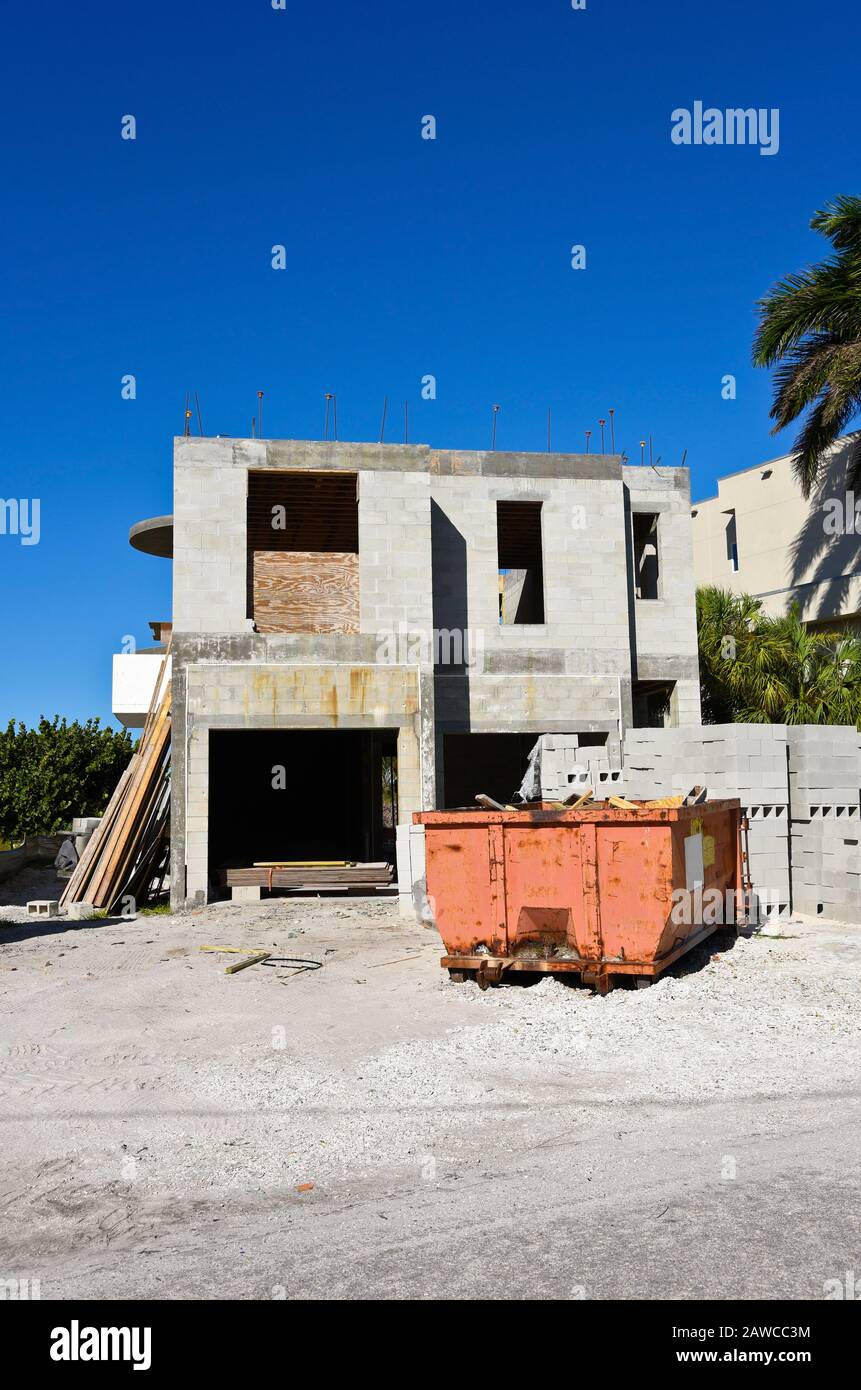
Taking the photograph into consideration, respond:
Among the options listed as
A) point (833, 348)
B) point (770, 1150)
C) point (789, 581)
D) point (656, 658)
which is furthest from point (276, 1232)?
point (789, 581)

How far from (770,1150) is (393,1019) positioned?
4146 mm

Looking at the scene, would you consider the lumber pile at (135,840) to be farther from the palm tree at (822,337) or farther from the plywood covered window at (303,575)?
the palm tree at (822,337)

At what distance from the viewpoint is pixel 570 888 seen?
947 centimetres

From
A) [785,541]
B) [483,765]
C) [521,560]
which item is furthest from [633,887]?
[785,541]

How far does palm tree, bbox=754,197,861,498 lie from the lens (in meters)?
21.8

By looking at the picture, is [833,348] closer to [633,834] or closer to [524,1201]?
[633,834]

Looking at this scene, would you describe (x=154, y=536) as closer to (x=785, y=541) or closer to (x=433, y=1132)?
(x=785, y=541)

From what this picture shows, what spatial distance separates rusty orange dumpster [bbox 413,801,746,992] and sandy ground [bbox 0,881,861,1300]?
1.13ft

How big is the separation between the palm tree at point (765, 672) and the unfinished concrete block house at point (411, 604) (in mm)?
1525

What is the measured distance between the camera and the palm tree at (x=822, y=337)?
21766mm

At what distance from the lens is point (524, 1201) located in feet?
16.9

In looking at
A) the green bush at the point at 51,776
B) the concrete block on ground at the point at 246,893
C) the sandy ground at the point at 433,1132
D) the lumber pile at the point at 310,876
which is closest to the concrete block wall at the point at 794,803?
the sandy ground at the point at 433,1132

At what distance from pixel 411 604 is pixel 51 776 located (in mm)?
18191

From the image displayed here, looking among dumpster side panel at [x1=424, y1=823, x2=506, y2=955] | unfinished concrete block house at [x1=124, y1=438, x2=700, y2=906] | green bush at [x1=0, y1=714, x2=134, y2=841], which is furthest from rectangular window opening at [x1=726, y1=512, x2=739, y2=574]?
dumpster side panel at [x1=424, y1=823, x2=506, y2=955]
